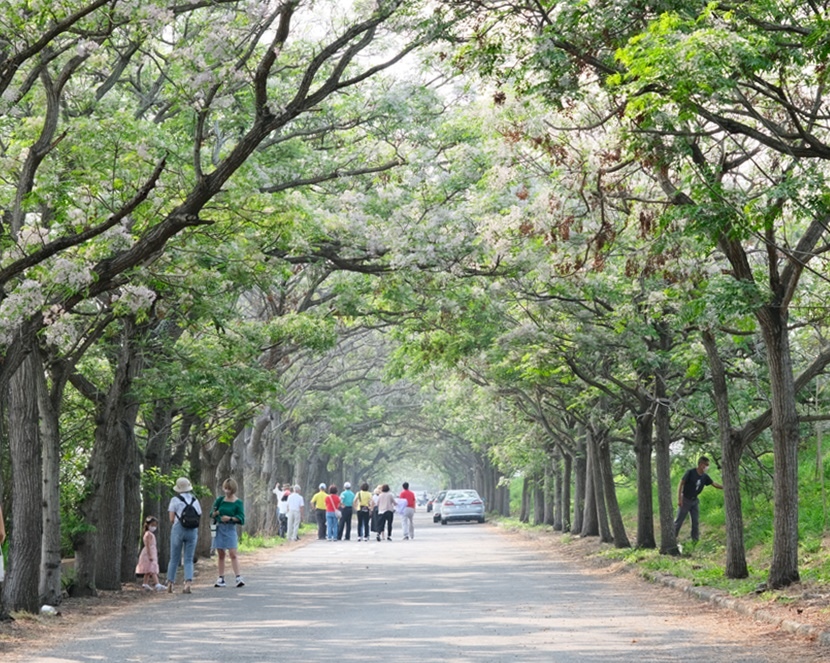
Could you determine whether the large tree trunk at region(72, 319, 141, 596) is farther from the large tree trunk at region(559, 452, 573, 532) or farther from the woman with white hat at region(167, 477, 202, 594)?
the large tree trunk at region(559, 452, 573, 532)

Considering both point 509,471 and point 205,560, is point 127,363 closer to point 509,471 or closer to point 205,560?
point 205,560

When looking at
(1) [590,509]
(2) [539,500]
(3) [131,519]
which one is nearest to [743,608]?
(3) [131,519]

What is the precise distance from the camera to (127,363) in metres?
19.0

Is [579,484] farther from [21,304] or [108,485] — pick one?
[21,304]

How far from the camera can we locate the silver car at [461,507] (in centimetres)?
6050

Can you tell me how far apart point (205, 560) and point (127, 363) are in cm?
992

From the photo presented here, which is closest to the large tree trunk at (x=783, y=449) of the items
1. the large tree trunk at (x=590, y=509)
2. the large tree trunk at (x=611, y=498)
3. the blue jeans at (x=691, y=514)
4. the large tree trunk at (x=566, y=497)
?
the blue jeans at (x=691, y=514)

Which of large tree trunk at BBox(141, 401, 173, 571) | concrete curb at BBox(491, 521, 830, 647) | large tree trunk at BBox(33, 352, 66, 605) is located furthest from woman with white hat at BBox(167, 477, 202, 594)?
concrete curb at BBox(491, 521, 830, 647)

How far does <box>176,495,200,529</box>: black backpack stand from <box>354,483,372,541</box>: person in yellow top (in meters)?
20.8

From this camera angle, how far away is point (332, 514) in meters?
42.5

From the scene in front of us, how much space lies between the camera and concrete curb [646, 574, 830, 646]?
1159 centimetres

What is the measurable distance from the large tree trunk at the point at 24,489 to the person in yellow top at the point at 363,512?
2510 cm

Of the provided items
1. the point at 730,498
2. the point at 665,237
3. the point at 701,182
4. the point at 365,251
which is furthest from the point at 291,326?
the point at 701,182

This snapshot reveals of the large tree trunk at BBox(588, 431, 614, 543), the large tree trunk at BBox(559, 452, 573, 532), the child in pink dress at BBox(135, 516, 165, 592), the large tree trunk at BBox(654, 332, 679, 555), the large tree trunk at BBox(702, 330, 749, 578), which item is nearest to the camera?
the large tree trunk at BBox(702, 330, 749, 578)
